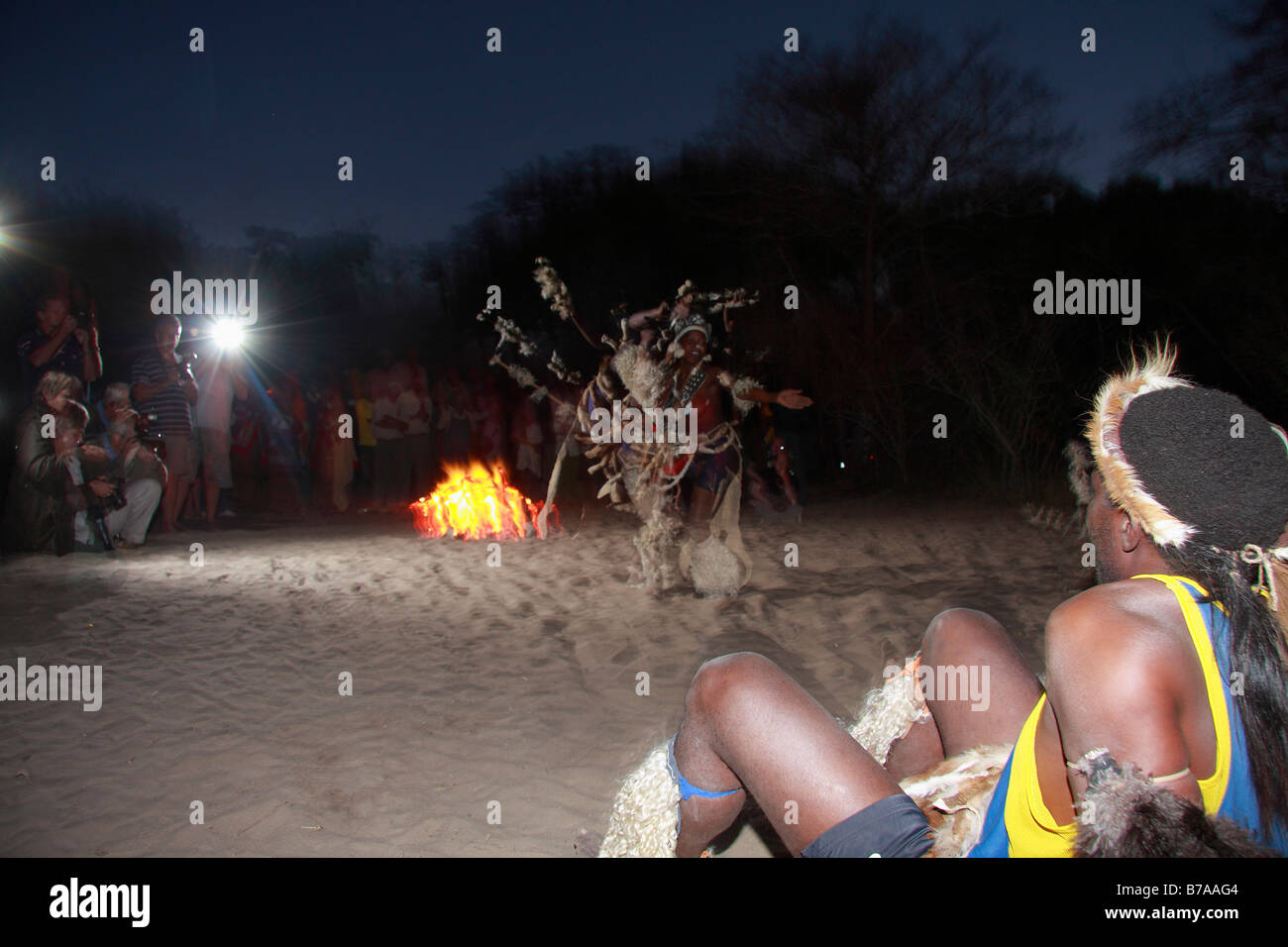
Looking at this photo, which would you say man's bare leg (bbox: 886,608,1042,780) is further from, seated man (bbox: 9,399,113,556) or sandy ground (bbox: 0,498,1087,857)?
seated man (bbox: 9,399,113,556)

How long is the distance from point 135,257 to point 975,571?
2161cm

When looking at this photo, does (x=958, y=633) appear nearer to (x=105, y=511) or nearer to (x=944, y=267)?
(x=105, y=511)

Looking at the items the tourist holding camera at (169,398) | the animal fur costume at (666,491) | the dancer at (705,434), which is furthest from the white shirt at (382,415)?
the dancer at (705,434)

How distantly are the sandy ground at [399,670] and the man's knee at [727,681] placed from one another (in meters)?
1.11

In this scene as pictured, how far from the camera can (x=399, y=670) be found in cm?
419

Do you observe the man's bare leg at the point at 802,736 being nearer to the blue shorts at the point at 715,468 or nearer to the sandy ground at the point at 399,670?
the sandy ground at the point at 399,670

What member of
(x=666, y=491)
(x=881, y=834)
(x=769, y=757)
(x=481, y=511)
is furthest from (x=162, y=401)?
(x=881, y=834)

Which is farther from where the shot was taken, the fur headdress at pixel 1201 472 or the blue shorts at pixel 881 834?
the blue shorts at pixel 881 834

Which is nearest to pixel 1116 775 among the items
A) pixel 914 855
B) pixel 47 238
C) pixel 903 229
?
pixel 914 855

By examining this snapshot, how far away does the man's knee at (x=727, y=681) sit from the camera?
1652 millimetres

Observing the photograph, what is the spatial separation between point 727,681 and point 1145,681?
76 centimetres

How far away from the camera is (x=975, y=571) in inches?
238

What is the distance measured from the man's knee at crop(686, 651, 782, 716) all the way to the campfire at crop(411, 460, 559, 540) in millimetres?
6476
